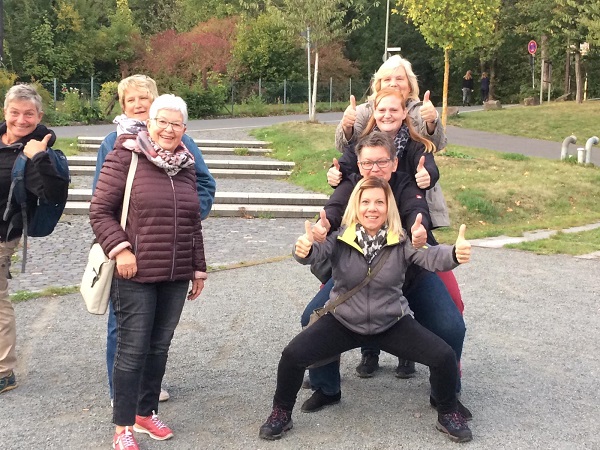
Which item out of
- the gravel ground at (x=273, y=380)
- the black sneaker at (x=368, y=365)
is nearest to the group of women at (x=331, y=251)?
the gravel ground at (x=273, y=380)

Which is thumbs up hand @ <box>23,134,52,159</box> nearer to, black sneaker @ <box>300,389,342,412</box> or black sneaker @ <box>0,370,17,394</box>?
black sneaker @ <box>0,370,17,394</box>

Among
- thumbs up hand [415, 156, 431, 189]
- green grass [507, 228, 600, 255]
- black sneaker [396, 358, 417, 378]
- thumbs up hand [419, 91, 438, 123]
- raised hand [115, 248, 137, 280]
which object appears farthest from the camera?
green grass [507, 228, 600, 255]

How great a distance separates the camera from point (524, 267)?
815 centimetres

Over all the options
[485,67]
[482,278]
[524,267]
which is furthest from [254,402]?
[485,67]

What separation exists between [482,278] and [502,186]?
17.3ft

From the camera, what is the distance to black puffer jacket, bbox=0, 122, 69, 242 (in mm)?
4254

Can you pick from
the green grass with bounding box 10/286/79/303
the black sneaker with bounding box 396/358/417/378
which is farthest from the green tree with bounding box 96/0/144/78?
→ the black sneaker with bounding box 396/358/417/378

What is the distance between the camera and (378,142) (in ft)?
13.1

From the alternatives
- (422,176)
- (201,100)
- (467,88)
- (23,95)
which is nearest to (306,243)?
(422,176)

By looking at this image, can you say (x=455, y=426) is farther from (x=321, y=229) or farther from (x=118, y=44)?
(x=118, y=44)

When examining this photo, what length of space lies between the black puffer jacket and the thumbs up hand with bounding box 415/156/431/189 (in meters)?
2.03

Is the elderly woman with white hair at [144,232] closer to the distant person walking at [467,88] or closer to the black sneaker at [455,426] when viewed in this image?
the black sneaker at [455,426]

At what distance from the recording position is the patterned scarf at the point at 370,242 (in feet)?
13.0

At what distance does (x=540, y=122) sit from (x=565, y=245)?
694 inches
